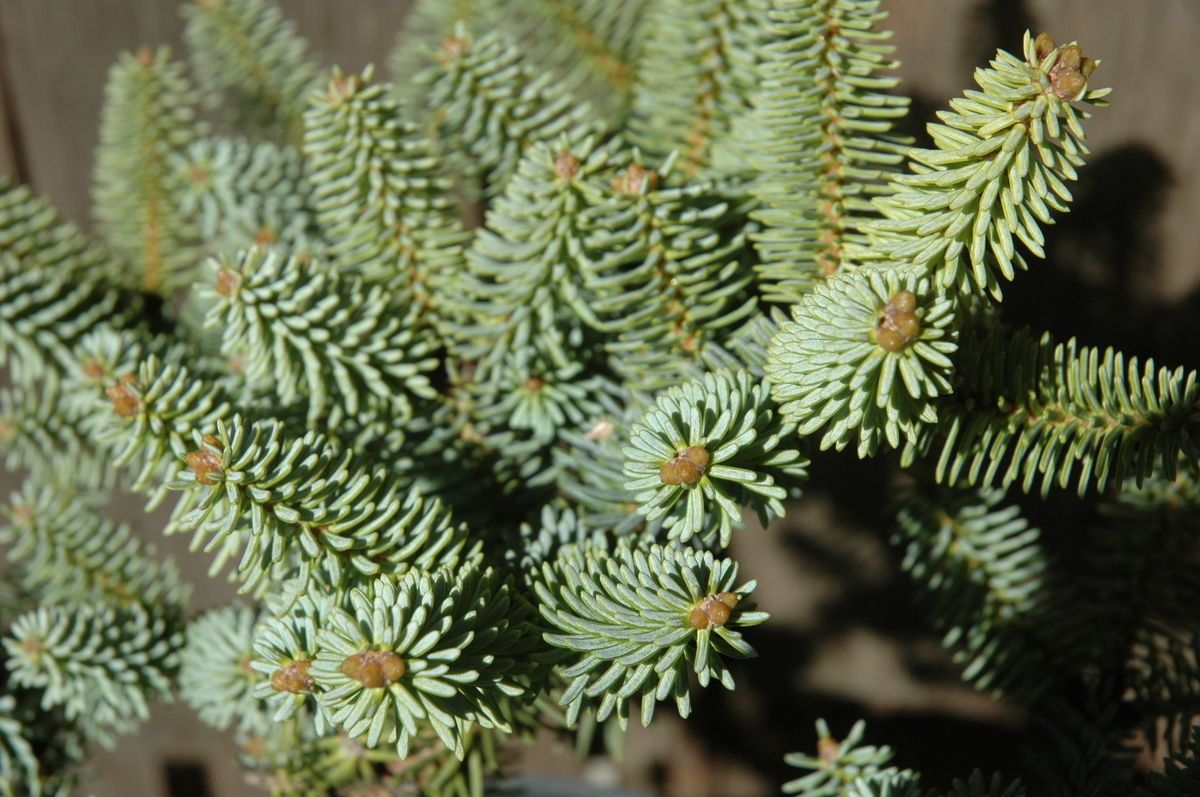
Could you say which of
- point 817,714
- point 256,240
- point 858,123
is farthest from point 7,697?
point 817,714

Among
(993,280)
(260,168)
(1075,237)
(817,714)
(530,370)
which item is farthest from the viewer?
(817,714)

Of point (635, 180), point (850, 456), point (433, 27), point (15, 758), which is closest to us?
point (635, 180)

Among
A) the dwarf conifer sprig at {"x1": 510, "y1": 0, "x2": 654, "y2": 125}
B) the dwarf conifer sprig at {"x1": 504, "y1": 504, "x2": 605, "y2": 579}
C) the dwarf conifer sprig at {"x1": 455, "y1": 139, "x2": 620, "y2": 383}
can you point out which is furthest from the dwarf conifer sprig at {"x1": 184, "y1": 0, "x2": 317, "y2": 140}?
the dwarf conifer sprig at {"x1": 504, "y1": 504, "x2": 605, "y2": 579}

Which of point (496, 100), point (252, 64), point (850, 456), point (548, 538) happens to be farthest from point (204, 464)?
point (850, 456)

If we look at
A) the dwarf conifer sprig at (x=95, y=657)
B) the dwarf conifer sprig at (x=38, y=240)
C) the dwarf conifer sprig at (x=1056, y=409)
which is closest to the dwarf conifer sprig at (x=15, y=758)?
the dwarf conifer sprig at (x=95, y=657)

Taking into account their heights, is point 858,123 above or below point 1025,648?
above

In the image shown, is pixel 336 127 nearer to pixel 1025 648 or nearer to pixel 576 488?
pixel 576 488

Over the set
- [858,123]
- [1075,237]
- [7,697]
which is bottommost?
[7,697]

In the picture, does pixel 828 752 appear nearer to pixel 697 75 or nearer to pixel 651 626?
pixel 651 626
